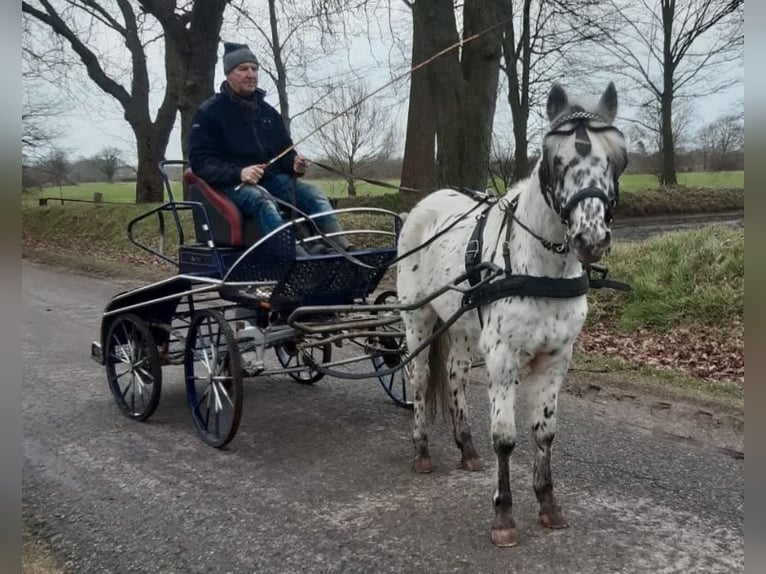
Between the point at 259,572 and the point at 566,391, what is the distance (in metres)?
3.80

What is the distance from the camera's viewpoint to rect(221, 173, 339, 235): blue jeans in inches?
217

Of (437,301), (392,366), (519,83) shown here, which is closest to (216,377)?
(392,366)

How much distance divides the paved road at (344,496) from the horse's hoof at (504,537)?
41 mm

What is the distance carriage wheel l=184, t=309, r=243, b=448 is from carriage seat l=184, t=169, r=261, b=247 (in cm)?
65

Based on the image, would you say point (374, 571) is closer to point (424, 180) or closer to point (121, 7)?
point (424, 180)

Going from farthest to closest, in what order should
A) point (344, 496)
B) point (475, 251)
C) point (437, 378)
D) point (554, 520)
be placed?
point (437, 378)
point (344, 496)
point (475, 251)
point (554, 520)

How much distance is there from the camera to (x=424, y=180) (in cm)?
1542

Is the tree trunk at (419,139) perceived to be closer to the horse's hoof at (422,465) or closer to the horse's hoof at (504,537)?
the horse's hoof at (422,465)

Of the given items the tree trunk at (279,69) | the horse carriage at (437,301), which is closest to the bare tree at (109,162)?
the tree trunk at (279,69)

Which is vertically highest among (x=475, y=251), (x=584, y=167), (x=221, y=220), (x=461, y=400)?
(x=584, y=167)

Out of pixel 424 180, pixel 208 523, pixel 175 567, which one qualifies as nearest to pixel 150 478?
pixel 208 523

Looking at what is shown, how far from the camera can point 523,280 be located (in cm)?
373

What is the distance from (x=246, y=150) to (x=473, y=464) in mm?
3020

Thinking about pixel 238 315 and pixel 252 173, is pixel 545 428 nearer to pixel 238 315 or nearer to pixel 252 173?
pixel 252 173
